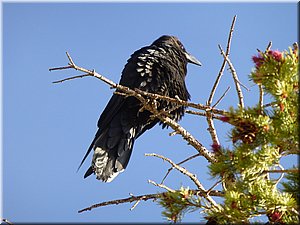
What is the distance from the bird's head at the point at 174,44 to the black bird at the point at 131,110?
0.16 metres

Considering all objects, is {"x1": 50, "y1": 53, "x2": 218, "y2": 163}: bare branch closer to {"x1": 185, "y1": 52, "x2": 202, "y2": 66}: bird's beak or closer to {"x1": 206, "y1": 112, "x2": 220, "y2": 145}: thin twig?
{"x1": 206, "y1": 112, "x2": 220, "y2": 145}: thin twig

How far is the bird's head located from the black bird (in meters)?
0.16

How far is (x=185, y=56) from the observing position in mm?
4031

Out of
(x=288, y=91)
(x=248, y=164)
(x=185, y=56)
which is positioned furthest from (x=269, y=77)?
(x=185, y=56)

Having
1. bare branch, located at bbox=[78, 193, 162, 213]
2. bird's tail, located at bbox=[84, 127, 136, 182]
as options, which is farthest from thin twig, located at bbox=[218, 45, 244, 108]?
bird's tail, located at bbox=[84, 127, 136, 182]

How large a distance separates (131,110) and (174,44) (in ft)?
2.75

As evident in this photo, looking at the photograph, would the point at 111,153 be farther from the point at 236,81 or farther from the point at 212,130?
the point at 236,81

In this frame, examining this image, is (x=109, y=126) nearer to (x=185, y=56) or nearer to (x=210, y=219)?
(x=185, y=56)

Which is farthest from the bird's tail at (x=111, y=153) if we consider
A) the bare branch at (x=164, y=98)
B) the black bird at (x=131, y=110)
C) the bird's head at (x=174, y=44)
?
the bird's head at (x=174, y=44)

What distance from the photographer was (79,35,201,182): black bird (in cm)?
330

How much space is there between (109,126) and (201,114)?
1.18 meters

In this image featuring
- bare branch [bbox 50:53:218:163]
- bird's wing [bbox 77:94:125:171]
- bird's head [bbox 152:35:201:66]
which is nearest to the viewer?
bare branch [bbox 50:53:218:163]

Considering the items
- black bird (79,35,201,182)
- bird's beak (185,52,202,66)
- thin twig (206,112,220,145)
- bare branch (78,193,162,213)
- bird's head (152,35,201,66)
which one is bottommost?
bare branch (78,193,162,213)

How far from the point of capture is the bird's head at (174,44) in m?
3.98
